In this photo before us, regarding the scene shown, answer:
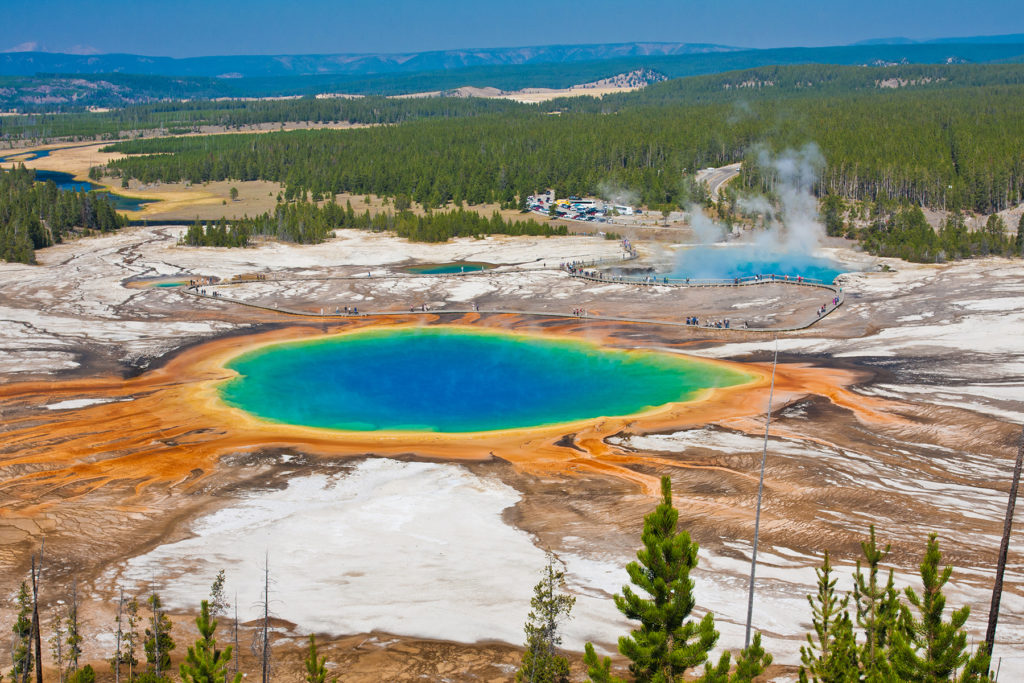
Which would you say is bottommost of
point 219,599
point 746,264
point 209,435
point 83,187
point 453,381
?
point 219,599

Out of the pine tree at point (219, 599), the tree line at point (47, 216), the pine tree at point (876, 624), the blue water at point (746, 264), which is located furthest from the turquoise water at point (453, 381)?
the tree line at point (47, 216)

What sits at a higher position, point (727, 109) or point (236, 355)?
point (727, 109)

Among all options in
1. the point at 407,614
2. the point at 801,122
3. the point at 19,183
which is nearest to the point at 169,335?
the point at 407,614

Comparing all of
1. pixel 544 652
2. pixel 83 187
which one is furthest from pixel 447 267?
pixel 83 187

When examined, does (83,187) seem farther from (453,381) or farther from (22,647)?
(22,647)

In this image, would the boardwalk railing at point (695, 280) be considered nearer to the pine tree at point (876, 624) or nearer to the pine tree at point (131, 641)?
the pine tree at point (131, 641)

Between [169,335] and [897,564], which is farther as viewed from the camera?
[169,335]

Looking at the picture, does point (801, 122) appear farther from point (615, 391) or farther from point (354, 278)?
point (615, 391)
